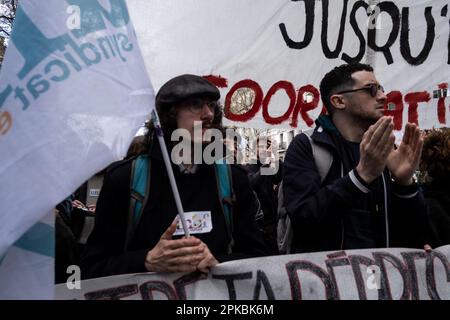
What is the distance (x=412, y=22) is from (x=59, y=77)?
7.80ft

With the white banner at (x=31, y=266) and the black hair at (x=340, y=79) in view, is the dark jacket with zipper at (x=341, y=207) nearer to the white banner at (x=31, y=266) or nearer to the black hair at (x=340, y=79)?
the black hair at (x=340, y=79)

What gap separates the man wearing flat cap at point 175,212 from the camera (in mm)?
1818

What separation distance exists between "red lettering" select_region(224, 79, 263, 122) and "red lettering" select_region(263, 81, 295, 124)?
0.05m

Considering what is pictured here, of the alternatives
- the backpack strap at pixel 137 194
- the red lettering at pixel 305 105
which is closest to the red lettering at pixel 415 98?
the red lettering at pixel 305 105

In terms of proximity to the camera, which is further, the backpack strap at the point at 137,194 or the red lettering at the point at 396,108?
the red lettering at the point at 396,108

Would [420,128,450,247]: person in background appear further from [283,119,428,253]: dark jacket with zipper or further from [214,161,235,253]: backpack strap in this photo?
[214,161,235,253]: backpack strap

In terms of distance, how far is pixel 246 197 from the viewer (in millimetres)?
2029

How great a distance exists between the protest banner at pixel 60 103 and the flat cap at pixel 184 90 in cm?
36

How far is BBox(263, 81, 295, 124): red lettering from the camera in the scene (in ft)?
9.36

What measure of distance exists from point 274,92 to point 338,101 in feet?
1.66

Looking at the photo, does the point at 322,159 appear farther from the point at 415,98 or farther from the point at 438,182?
the point at 415,98

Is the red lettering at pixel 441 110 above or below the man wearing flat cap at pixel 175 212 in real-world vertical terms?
above

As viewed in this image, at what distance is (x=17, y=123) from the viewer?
1.46 meters

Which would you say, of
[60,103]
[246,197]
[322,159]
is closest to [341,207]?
[322,159]
